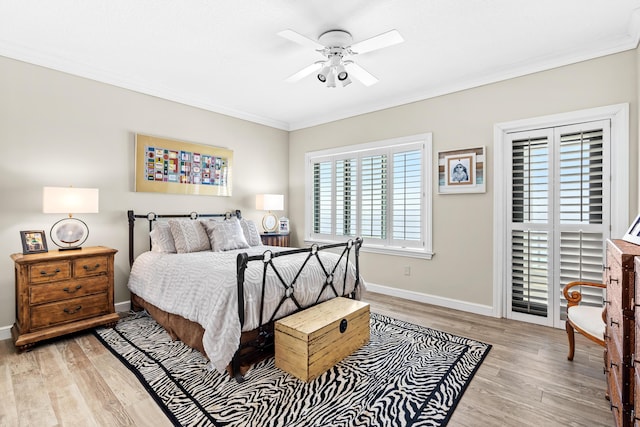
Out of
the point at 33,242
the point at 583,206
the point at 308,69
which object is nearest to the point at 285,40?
the point at 308,69

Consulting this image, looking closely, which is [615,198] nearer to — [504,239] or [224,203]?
[504,239]

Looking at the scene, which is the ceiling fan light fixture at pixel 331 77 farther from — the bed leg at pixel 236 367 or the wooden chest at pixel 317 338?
the bed leg at pixel 236 367

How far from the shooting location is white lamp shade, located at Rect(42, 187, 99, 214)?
2.85 meters

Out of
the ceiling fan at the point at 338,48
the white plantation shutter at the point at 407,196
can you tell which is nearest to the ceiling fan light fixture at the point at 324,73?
the ceiling fan at the point at 338,48

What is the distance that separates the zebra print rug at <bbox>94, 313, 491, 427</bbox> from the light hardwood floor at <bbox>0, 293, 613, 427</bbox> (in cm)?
10

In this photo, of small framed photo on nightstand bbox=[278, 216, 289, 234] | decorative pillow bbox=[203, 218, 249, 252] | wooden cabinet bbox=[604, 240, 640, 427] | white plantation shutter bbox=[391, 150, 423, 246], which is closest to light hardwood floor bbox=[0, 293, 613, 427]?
wooden cabinet bbox=[604, 240, 640, 427]

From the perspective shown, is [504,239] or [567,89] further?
[504,239]

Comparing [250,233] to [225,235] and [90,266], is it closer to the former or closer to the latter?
[225,235]

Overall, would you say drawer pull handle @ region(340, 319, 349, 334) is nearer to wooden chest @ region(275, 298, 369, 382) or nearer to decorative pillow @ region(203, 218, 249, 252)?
wooden chest @ region(275, 298, 369, 382)

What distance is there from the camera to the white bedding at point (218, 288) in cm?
218

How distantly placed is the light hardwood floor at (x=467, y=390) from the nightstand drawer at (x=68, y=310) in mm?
197

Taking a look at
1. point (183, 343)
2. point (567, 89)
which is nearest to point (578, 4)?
point (567, 89)

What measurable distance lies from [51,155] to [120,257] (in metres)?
1.27

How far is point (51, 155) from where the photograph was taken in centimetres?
317
